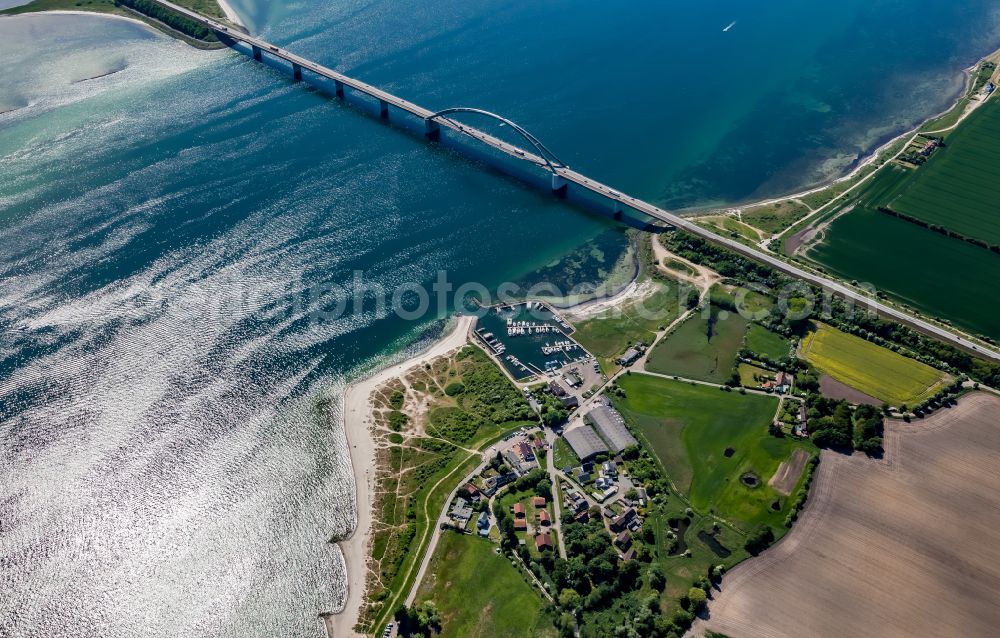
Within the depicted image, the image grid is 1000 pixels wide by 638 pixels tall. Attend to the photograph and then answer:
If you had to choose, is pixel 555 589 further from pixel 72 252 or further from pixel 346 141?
pixel 346 141

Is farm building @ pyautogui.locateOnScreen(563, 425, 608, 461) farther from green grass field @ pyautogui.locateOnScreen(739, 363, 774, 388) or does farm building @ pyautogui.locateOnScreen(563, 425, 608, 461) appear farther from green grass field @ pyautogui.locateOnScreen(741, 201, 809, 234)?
green grass field @ pyautogui.locateOnScreen(741, 201, 809, 234)

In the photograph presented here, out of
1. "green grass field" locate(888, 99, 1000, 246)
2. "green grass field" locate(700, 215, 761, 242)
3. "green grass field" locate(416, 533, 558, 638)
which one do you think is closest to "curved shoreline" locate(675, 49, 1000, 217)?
"green grass field" locate(700, 215, 761, 242)

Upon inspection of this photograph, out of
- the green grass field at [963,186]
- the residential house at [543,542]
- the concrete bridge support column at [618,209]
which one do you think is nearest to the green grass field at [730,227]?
the concrete bridge support column at [618,209]

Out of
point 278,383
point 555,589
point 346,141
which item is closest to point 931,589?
point 555,589

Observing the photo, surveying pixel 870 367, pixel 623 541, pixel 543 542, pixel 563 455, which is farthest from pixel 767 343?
pixel 543 542

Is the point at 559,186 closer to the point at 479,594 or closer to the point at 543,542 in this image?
the point at 543,542

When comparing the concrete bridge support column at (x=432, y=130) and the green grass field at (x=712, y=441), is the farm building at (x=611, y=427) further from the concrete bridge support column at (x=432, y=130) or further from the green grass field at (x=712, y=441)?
the concrete bridge support column at (x=432, y=130)
